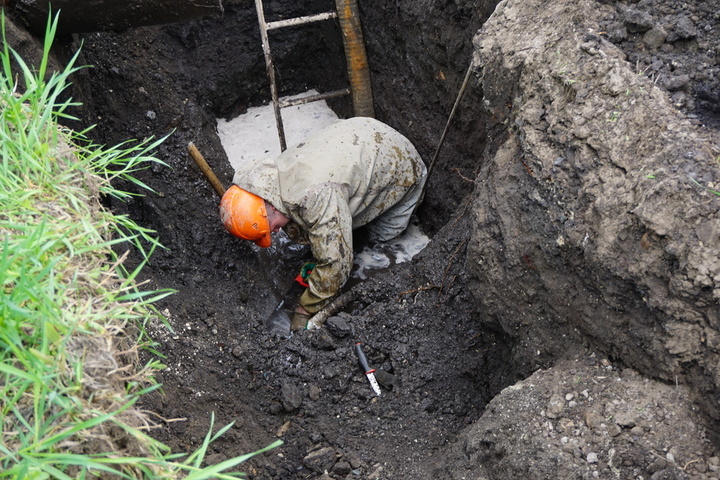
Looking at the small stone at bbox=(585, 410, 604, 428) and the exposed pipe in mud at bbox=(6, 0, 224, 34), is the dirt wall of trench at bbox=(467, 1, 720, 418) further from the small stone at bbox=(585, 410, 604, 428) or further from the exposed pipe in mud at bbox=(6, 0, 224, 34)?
the exposed pipe in mud at bbox=(6, 0, 224, 34)

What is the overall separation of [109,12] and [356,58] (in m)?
1.97

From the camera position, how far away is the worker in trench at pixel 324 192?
3812 millimetres

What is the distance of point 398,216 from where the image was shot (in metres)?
4.50

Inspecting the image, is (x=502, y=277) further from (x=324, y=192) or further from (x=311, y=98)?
(x=311, y=98)

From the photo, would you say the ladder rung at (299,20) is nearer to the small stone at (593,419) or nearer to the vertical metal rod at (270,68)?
the vertical metal rod at (270,68)

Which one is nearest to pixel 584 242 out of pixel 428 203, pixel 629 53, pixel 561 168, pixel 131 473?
pixel 561 168

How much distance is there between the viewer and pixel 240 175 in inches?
159

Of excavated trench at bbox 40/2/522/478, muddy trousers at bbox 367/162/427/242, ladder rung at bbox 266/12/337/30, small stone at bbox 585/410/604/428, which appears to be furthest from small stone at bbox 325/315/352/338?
ladder rung at bbox 266/12/337/30

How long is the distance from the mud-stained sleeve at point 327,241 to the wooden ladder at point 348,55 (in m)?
1.33

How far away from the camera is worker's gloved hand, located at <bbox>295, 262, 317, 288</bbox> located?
4.14 meters

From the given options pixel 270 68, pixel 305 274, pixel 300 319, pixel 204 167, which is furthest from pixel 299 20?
pixel 300 319

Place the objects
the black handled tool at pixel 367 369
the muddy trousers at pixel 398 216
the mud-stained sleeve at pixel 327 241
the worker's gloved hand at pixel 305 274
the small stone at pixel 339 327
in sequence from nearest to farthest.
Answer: the black handled tool at pixel 367 369 < the small stone at pixel 339 327 < the mud-stained sleeve at pixel 327 241 < the worker's gloved hand at pixel 305 274 < the muddy trousers at pixel 398 216

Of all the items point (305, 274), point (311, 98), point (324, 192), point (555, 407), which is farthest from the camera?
point (311, 98)

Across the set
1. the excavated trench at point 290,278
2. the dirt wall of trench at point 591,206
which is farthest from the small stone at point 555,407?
the excavated trench at point 290,278
